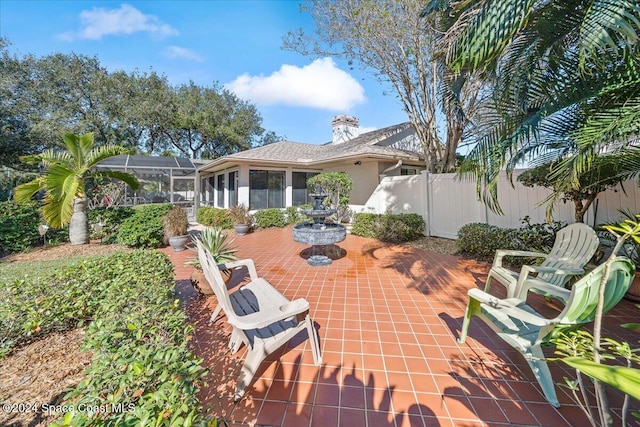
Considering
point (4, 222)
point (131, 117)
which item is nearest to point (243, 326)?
point (4, 222)

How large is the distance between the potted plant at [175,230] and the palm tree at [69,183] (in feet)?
6.60

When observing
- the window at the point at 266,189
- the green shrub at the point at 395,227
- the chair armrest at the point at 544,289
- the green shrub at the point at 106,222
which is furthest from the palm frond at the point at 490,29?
the window at the point at 266,189

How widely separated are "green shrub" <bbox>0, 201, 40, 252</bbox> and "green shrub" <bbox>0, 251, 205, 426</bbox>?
6.33m

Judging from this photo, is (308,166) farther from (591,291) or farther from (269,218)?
(591,291)

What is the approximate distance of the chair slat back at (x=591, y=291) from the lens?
2.06m

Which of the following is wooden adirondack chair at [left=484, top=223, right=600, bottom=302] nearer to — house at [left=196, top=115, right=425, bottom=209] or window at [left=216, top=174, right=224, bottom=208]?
house at [left=196, top=115, right=425, bottom=209]

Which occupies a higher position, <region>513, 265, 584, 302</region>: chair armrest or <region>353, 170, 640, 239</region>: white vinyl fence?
<region>353, 170, 640, 239</region>: white vinyl fence

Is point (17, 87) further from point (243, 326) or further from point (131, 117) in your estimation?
point (243, 326)

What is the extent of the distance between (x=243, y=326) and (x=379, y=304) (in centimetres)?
247

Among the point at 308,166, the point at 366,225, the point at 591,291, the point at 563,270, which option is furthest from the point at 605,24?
the point at 308,166

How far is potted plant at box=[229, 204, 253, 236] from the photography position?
34.3 feet

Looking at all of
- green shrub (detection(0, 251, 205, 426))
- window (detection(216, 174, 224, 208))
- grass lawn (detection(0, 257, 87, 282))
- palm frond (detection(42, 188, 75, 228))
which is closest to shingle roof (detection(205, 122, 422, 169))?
window (detection(216, 174, 224, 208))

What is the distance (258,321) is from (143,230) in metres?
6.97

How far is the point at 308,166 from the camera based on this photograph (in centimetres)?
1324
